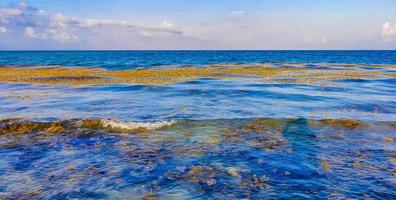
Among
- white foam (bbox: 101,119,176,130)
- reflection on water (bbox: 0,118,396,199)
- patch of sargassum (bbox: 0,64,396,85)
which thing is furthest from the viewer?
patch of sargassum (bbox: 0,64,396,85)

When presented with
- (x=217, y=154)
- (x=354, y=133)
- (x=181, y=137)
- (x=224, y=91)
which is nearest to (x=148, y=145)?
(x=181, y=137)

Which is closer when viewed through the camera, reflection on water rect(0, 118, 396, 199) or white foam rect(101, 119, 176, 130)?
reflection on water rect(0, 118, 396, 199)

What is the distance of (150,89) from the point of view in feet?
91.5

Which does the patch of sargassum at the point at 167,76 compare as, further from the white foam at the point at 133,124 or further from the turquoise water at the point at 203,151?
the white foam at the point at 133,124

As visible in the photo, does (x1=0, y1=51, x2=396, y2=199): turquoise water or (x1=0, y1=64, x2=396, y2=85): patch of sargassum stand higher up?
(x1=0, y1=51, x2=396, y2=199): turquoise water

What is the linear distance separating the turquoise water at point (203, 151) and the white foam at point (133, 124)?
121 mm

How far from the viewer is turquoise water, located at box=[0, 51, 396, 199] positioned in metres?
8.38

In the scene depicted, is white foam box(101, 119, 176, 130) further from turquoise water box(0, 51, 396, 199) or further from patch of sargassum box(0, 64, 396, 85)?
patch of sargassum box(0, 64, 396, 85)

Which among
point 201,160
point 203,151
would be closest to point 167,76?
point 203,151

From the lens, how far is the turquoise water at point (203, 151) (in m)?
8.38

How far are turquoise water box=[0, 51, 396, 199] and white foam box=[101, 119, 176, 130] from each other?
0.40 feet

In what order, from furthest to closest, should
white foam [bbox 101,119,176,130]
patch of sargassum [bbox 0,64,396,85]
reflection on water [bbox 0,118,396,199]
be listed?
patch of sargassum [bbox 0,64,396,85], white foam [bbox 101,119,176,130], reflection on water [bbox 0,118,396,199]

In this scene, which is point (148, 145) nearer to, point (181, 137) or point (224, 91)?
point (181, 137)

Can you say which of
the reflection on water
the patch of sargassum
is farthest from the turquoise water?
the patch of sargassum
